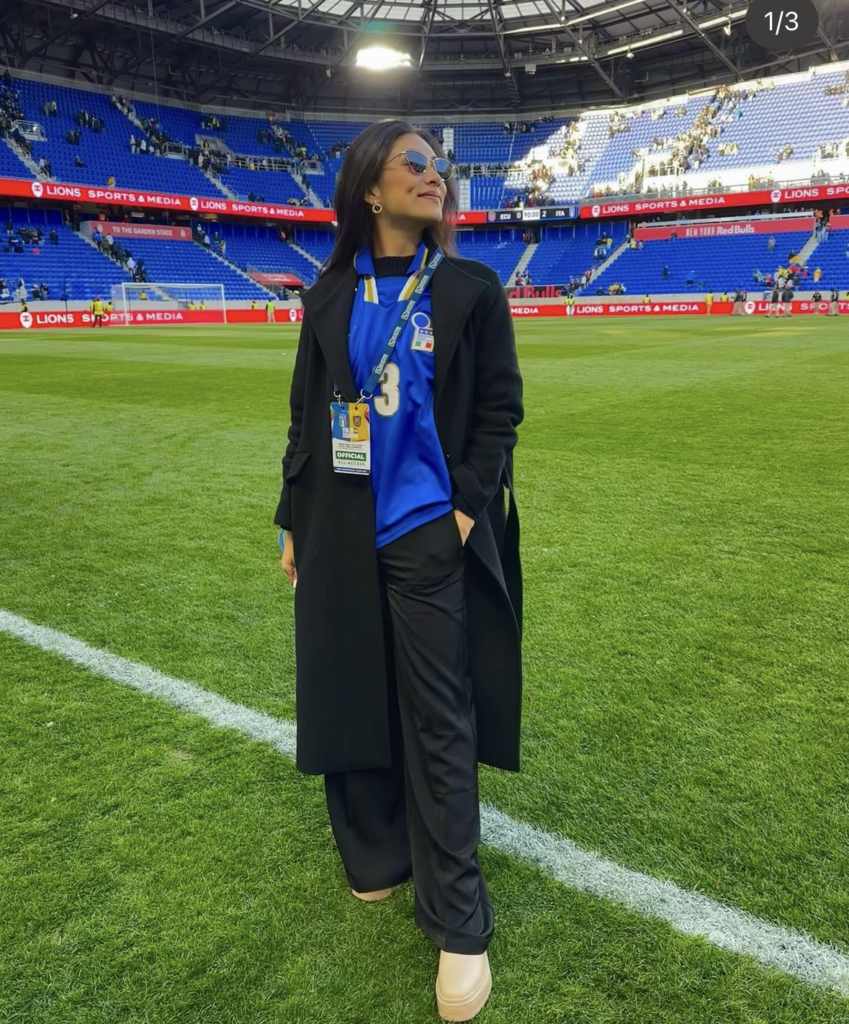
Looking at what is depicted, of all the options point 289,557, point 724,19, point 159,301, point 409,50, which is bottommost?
point 289,557

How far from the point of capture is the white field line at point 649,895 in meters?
1.92

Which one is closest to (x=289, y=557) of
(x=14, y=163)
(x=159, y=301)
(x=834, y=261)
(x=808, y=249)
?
(x=159, y=301)

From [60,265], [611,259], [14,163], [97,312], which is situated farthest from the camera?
[611,259]

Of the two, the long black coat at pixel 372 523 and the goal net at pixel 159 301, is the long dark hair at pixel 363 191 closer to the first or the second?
the long black coat at pixel 372 523

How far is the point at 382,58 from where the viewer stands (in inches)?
2004

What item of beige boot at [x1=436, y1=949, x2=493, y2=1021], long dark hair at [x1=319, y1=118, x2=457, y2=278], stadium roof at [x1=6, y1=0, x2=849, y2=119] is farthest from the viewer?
stadium roof at [x1=6, y1=0, x2=849, y2=119]

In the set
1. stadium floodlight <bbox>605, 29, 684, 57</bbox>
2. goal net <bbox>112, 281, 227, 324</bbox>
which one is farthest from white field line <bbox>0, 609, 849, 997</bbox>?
stadium floodlight <bbox>605, 29, 684, 57</bbox>

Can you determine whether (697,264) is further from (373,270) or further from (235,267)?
(373,270)

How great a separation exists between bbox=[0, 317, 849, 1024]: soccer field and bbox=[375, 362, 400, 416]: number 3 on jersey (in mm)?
1378

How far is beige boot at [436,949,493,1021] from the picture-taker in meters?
1.78

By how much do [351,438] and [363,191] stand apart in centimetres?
62

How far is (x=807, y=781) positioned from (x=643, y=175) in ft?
182

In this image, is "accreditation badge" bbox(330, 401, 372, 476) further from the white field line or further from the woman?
the white field line

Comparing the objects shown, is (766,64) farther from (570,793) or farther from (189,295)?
(570,793)
